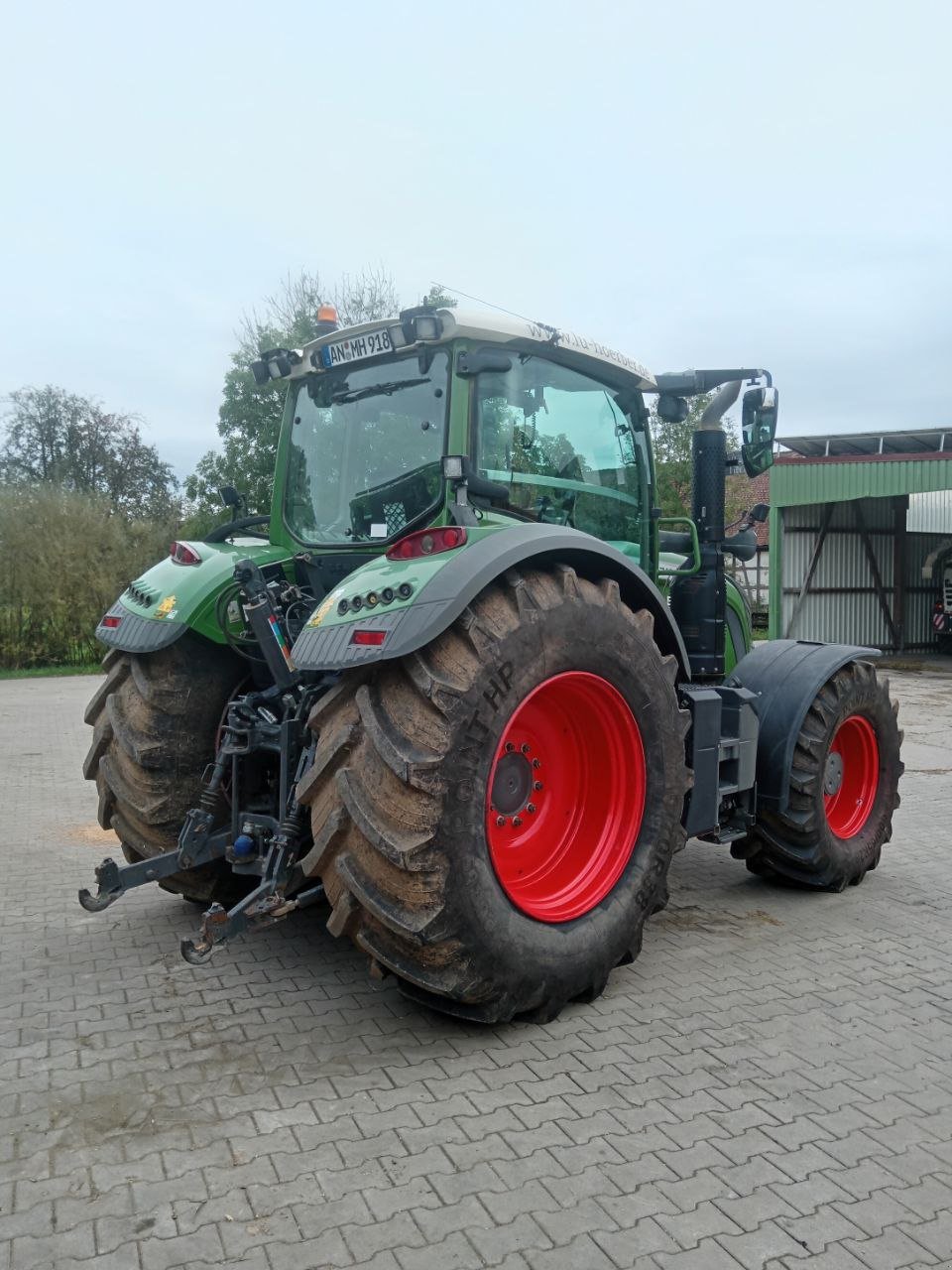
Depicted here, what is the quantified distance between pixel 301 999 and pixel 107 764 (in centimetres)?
127

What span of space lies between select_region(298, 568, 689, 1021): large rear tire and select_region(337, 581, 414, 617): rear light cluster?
0.19m

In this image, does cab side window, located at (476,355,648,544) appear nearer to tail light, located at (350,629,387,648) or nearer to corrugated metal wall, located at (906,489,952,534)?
tail light, located at (350,629,387,648)

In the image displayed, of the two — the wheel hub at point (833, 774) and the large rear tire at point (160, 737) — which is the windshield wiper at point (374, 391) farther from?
the wheel hub at point (833, 774)

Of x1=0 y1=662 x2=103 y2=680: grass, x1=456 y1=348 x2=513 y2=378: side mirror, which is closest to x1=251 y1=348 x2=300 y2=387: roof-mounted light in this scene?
x1=456 y1=348 x2=513 y2=378: side mirror

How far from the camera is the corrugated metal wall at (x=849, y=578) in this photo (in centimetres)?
1978

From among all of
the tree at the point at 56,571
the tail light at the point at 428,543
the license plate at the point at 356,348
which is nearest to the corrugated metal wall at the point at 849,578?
the tree at the point at 56,571

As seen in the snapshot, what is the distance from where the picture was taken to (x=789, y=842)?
4.70 m

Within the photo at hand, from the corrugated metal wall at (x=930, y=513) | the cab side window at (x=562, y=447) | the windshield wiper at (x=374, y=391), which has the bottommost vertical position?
the cab side window at (x=562, y=447)

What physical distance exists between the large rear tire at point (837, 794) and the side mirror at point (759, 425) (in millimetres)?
1149

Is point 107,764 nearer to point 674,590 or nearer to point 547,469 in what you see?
point 547,469

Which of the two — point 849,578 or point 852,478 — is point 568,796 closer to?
point 852,478

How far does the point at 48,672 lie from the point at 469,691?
16.1m

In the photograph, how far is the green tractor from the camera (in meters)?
2.97

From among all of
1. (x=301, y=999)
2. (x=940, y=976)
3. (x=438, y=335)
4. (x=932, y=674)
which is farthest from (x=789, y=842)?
(x=932, y=674)
